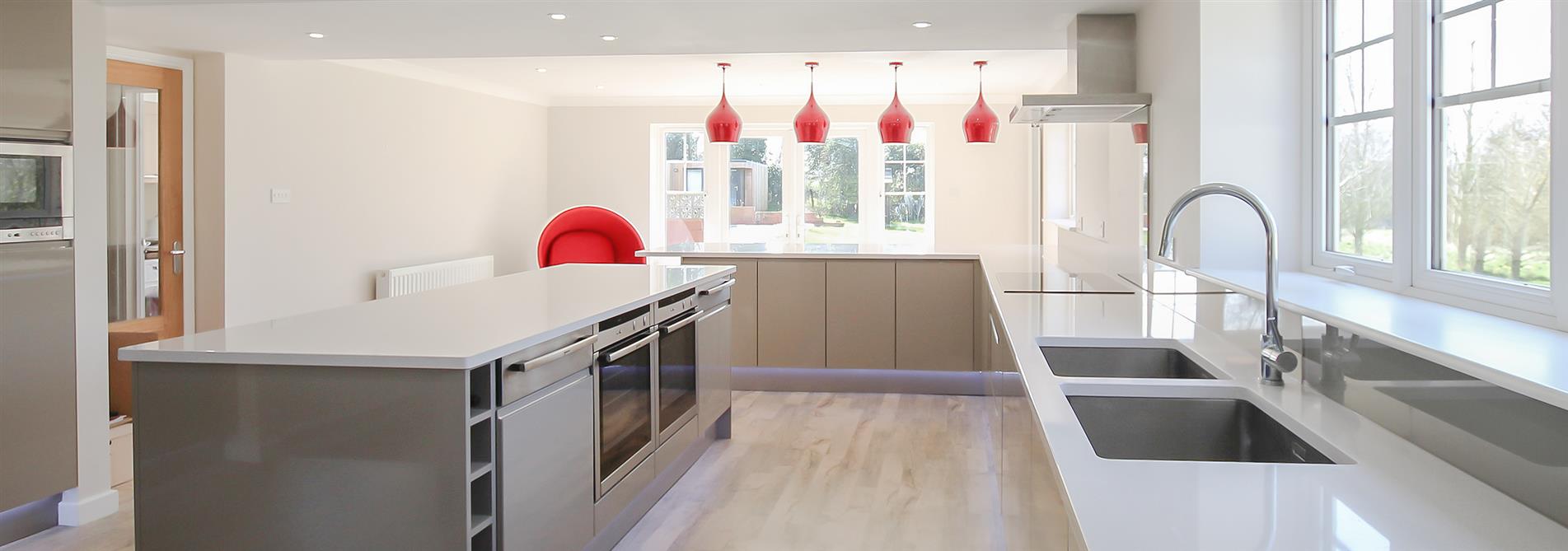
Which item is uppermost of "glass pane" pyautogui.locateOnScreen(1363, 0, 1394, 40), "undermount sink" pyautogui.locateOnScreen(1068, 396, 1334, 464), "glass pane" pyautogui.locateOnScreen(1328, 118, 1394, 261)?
"glass pane" pyautogui.locateOnScreen(1363, 0, 1394, 40)

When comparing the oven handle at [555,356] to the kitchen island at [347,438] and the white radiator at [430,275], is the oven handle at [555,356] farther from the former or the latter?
the white radiator at [430,275]

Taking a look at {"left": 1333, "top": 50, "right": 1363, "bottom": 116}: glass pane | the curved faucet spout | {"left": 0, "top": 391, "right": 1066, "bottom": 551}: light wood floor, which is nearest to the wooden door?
{"left": 0, "top": 391, "right": 1066, "bottom": 551}: light wood floor

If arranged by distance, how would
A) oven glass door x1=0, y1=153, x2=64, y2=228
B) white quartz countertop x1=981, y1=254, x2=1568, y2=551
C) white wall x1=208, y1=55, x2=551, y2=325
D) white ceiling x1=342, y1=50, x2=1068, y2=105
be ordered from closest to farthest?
white quartz countertop x1=981, y1=254, x2=1568, y2=551
oven glass door x1=0, y1=153, x2=64, y2=228
white wall x1=208, y1=55, x2=551, y2=325
white ceiling x1=342, y1=50, x2=1068, y2=105

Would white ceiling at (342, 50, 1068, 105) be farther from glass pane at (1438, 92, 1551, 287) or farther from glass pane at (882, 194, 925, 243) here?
glass pane at (1438, 92, 1551, 287)

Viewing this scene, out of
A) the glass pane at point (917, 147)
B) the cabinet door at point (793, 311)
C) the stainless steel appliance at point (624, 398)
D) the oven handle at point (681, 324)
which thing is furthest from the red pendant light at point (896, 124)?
the glass pane at point (917, 147)

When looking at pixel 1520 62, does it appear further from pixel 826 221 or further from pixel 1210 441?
pixel 826 221

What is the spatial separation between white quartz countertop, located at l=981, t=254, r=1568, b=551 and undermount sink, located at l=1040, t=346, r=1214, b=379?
51 cm

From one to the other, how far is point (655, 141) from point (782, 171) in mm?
1280

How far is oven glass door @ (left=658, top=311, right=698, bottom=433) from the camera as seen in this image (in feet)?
11.0

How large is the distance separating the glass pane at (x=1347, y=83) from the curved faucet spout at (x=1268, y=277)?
102 cm

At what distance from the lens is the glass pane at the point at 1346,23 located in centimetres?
258

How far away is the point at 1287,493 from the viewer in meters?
1.16

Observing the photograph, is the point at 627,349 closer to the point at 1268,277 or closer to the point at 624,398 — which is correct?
the point at 624,398

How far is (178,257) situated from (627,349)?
3.78 meters
